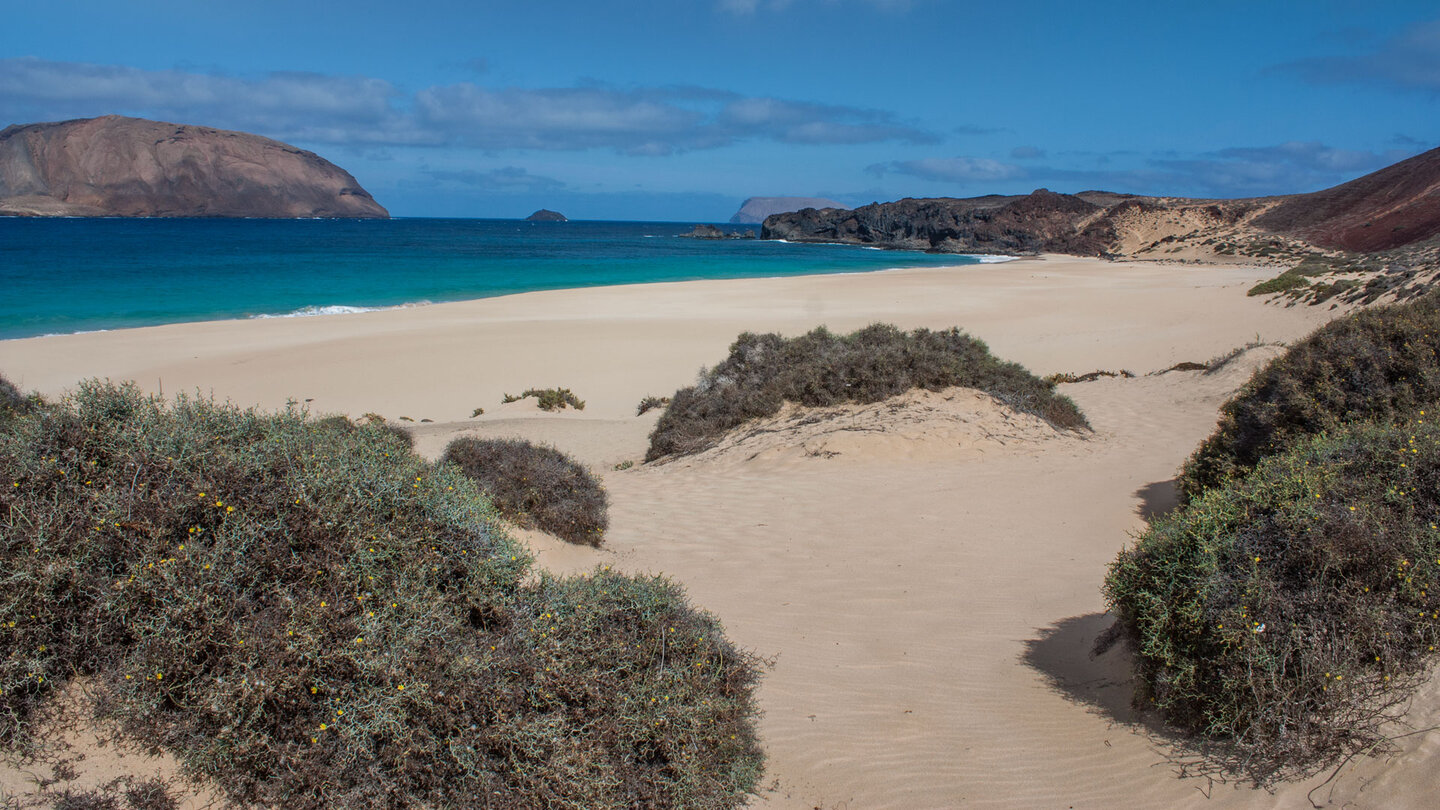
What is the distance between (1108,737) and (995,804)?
817mm

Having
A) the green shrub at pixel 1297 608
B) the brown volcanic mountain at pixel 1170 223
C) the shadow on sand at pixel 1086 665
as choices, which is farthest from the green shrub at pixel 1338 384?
the brown volcanic mountain at pixel 1170 223

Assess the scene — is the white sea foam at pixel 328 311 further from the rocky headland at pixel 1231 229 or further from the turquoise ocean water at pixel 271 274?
the rocky headland at pixel 1231 229

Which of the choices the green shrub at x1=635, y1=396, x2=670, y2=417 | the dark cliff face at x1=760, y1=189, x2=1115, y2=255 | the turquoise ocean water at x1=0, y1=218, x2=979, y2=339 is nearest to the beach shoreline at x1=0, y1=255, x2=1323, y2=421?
the green shrub at x1=635, y1=396, x2=670, y2=417

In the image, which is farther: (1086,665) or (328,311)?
(328,311)

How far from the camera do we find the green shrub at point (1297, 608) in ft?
11.1

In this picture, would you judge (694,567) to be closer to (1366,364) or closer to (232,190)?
(1366,364)

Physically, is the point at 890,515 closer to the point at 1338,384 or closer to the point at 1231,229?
the point at 1338,384

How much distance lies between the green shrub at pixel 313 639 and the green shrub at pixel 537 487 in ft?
8.82

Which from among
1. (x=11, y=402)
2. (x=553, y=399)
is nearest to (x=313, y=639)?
(x=11, y=402)

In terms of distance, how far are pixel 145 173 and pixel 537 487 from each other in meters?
186

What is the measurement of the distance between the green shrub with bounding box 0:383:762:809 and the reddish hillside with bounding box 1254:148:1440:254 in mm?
49698

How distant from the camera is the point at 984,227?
8531cm

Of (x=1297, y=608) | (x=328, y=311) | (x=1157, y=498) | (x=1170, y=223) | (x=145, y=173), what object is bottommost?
(x=1157, y=498)

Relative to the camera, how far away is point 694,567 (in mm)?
6887
